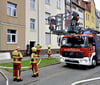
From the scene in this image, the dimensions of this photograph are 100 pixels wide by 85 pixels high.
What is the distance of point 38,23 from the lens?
2184 centimetres

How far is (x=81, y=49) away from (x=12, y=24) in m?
10.7

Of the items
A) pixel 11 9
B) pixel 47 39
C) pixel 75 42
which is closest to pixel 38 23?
pixel 47 39

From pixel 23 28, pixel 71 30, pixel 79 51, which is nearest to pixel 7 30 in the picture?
pixel 23 28

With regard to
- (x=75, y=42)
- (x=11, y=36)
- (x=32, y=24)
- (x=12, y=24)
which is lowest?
(x=75, y=42)

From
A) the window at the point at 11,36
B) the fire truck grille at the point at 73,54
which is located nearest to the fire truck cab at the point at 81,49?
the fire truck grille at the point at 73,54

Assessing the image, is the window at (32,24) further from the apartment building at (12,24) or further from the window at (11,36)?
the window at (11,36)

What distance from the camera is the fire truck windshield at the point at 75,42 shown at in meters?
10.5

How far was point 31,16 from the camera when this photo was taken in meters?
20.8

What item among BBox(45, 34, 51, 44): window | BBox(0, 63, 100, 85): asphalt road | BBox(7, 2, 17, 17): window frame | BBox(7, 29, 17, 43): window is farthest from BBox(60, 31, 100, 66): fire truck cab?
BBox(45, 34, 51, 44): window

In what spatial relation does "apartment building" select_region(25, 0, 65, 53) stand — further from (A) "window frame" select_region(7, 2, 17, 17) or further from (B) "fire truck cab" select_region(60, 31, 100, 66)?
(B) "fire truck cab" select_region(60, 31, 100, 66)

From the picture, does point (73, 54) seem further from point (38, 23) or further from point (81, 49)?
point (38, 23)

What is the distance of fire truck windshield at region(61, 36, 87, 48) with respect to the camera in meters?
10.5

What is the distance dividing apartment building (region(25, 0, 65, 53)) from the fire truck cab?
9.60m

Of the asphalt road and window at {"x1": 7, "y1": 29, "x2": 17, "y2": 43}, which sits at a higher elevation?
window at {"x1": 7, "y1": 29, "x2": 17, "y2": 43}
